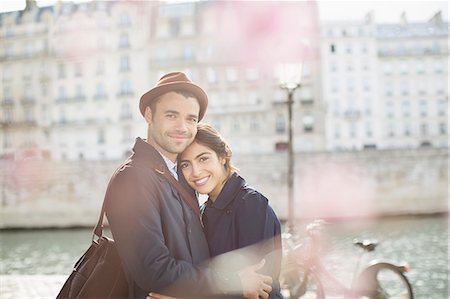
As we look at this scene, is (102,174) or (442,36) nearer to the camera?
(102,174)

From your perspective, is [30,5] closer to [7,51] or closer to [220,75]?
[7,51]

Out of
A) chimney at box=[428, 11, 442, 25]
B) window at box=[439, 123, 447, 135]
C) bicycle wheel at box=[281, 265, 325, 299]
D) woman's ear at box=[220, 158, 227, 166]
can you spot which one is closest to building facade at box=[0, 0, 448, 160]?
window at box=[439, 123, 447, 135]

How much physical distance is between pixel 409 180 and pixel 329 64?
53.0 feet

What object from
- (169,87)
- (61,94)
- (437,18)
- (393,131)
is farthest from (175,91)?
(437,18)

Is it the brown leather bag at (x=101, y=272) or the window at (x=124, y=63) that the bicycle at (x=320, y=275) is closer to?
the brown leather bag at (x=101, y=272)

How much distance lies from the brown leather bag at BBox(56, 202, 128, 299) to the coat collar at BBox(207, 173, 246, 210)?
1.63 feet

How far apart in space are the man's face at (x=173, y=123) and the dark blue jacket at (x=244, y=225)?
0.30 metres

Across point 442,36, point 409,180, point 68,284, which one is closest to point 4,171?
point 409,180

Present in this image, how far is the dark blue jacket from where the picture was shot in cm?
235

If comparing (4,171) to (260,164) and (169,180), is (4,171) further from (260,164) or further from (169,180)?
(169,180)

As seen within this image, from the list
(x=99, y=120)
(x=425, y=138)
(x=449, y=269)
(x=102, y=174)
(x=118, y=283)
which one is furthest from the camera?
(x=425, y=138)

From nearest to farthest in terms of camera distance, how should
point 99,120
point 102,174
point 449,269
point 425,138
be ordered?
point 449,269 → point 102,174 → point 99,120 → point 425,138

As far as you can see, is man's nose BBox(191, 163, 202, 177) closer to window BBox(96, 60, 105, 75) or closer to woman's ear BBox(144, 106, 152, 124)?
woman's ear BBox(144, 106, 152, 124)

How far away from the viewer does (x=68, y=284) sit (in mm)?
2398
